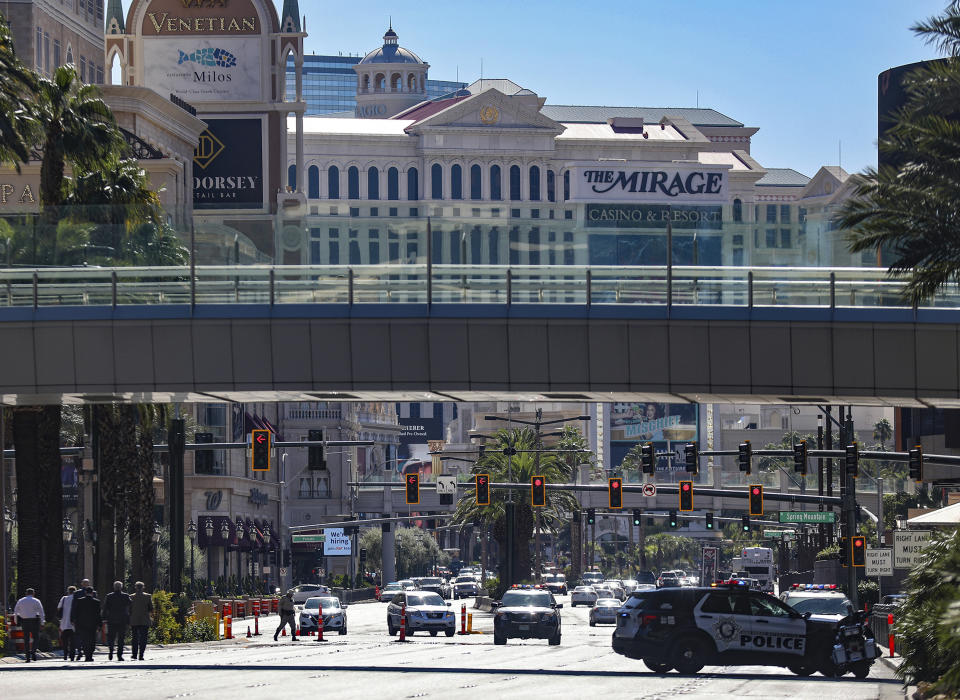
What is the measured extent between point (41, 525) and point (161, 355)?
8.60 metres

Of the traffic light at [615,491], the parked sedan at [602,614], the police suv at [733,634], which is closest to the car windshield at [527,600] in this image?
the police suv at [733,634]

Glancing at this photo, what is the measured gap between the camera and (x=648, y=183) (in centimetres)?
19100

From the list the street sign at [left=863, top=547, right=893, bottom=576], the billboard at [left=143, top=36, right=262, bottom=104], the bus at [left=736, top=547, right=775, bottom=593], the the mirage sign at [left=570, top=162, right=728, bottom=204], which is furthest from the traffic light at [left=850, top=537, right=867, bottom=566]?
the the mirage sign at [left=570, top=162, right=728, bottom=204]

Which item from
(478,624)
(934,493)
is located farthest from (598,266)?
(934,493)

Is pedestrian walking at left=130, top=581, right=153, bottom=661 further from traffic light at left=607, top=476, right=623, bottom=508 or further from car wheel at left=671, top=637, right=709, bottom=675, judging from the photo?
traffic light at left=607, top=476, right=623, bottom=508

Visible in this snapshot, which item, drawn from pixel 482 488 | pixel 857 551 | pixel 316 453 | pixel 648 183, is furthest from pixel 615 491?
pixel 648 183

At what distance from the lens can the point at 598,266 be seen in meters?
38.9

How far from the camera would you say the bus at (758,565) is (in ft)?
349

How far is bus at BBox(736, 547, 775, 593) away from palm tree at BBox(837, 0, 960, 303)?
77.6 metres

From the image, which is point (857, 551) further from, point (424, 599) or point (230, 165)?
point (230, 165)

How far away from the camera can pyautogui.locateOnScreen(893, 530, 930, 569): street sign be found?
144 ft

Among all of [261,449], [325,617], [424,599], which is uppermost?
[261,449]

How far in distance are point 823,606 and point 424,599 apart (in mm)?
19047

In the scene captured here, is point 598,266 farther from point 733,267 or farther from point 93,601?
point 93,601
